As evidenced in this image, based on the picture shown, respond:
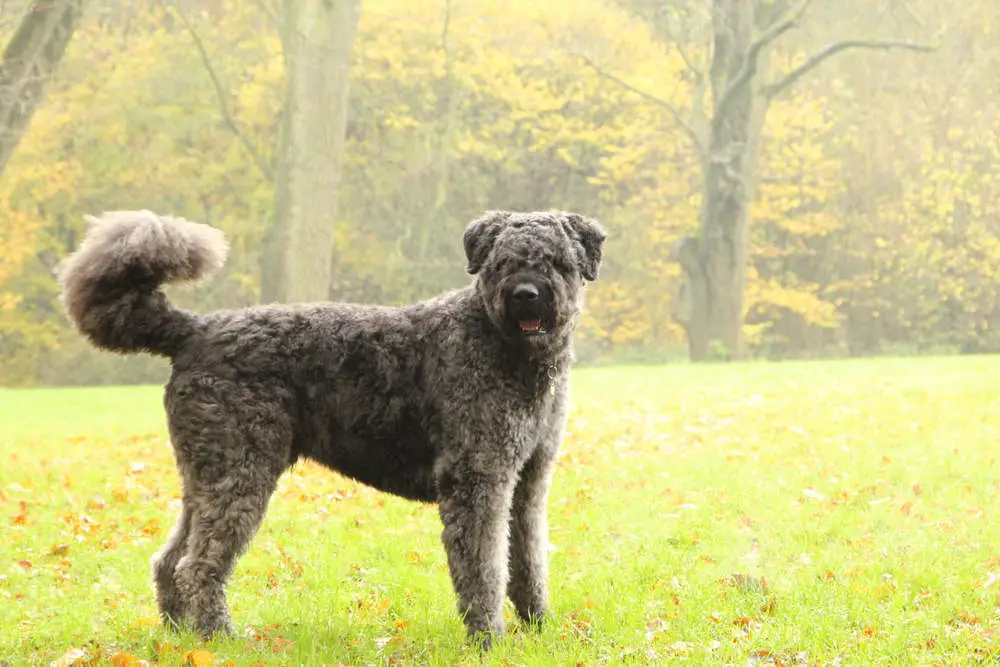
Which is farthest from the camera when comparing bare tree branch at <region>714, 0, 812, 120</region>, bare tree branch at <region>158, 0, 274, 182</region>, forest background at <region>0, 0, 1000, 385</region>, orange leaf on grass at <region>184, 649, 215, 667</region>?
forest background at <region>0, 0, 1000, 385</region>

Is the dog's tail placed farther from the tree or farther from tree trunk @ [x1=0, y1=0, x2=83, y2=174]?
the tree

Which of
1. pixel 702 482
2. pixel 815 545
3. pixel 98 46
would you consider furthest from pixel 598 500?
pixel 98 46

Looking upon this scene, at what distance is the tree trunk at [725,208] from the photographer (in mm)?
22406

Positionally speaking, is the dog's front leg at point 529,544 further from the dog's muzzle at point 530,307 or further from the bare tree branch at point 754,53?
the bare tree branch at point 754,53

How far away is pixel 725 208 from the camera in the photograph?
22.6m

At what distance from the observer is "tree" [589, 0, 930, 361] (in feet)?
73.5

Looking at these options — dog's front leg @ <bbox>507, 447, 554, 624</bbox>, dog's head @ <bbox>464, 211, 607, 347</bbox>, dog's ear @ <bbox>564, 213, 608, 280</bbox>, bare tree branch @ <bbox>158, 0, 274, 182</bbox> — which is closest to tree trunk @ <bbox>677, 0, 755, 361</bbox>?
bare tree branch @ <bbox>158, 0, 274, 182</bbox>

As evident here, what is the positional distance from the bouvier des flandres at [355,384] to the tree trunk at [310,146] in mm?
11015

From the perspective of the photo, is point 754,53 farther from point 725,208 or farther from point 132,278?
point 132,278

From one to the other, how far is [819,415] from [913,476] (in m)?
3.70

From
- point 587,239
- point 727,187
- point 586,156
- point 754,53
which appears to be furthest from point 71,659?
point 586,156

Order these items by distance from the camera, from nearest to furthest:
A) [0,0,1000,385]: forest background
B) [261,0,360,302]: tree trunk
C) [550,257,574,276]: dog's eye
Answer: [550,257,574,276]: dog's eye < [261,0,360,302]: tree trunk < [0,0,1000,385]: forest background

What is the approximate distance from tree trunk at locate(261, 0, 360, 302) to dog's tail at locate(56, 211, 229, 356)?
1095cm

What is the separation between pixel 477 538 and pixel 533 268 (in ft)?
4.05
